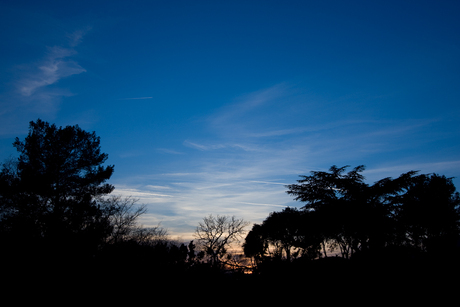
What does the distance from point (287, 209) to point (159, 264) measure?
43.5 metres

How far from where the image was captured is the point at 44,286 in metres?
3.79

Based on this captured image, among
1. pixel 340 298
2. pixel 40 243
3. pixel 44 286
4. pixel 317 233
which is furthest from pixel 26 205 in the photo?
pixel 317 233

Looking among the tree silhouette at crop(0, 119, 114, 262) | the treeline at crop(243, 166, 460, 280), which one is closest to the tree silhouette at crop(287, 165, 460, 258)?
the treeline at crop(243, 166, 460, 280)

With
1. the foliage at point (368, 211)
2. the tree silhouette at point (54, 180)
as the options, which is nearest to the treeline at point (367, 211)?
the foliage at point (368, 211)

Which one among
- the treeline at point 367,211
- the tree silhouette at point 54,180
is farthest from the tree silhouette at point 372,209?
the tree silhouette at point 54,180

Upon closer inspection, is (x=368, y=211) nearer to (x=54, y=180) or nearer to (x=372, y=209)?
(x=372, y=209)

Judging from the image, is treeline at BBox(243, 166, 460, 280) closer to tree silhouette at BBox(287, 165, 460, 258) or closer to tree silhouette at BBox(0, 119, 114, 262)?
tree silhouette at BBox(287, 165, 460, 258)

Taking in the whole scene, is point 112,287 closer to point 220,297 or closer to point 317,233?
point 220,297

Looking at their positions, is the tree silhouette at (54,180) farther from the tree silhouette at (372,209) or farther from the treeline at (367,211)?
the tree silhouette at (372,209)

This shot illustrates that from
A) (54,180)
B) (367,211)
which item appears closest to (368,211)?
(367,211)

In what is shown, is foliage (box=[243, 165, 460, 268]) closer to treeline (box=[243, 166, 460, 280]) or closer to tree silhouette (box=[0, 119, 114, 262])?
treeline (box=[243, 166, 460, 280])

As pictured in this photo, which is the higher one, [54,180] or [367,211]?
[54,180]

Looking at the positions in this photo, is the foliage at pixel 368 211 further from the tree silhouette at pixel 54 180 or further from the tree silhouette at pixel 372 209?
the tree silhouette at pixel 54 180

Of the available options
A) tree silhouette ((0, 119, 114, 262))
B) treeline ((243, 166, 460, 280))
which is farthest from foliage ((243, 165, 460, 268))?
tree silhouette ((0, 119, 114, 262))
